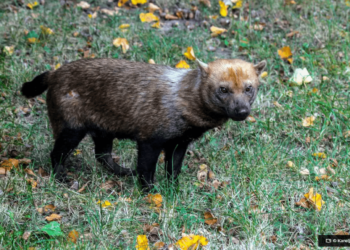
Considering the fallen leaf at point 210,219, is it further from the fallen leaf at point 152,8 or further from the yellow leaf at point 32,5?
the yellow leaf at point 32,5

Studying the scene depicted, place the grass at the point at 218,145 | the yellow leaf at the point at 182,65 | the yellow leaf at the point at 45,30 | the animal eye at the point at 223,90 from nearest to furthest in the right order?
the grass at the point at 218,145 → the animal eye at the point at 223,90 → the yellow leaf at the point at 182,65 → the yellow leaf at the point at 45,30

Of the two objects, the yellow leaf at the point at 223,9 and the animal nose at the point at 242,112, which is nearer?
the animal nose at the point at 242,112

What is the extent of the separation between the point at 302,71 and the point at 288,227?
3.32 metres

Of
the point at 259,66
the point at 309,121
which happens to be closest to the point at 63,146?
the point at 259,66

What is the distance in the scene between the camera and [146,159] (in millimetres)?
4914

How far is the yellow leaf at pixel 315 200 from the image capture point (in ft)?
15.3

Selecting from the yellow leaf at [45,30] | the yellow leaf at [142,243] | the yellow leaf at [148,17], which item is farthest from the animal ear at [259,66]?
the yellow leaf at [45,30]

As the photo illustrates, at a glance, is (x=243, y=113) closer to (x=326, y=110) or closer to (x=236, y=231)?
(x=236, y=231)

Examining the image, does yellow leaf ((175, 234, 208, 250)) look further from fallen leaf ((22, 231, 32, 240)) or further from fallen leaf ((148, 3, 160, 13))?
fallen leaf ((148, 3, 160, 13))

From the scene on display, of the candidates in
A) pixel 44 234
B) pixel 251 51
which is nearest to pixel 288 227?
pixel 44 234

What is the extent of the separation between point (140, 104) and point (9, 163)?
5.35ft

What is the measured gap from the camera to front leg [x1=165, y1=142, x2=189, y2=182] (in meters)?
5.17

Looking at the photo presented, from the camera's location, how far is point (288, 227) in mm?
4441

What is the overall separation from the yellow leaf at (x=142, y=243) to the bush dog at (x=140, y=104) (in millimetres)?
1067
